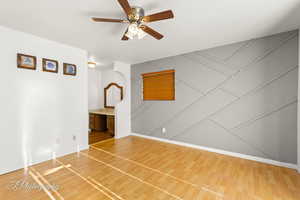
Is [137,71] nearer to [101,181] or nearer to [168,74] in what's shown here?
[168,74]

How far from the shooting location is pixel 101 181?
6.47 feet

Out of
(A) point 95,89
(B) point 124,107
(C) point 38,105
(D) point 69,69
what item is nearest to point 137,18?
(D) point 69,69

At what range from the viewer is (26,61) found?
237cm

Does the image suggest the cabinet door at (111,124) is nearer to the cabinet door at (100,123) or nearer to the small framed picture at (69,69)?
the cabinet door at (100,123)

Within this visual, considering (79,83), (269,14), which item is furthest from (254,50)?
(79,83)

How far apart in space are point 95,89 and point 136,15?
4638 millimetres

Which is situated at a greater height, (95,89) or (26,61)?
(26,61)

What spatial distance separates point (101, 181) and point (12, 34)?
111 inches

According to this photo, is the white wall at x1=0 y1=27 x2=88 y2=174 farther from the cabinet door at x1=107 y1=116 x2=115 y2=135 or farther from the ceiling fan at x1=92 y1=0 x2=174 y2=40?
the ceiling fan at x1=92 y1=0 x2=174 y2=40

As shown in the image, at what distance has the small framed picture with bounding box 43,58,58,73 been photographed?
260 cm

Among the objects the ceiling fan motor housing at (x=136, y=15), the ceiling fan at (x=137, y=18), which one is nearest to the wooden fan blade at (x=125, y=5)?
the ceiling fan at (x=137, y=18)

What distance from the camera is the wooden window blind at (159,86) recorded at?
3.74 metres

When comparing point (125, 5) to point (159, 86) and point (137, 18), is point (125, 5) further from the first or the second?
point (159, 86)

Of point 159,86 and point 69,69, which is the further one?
point 159,86
